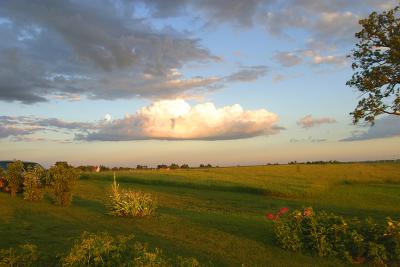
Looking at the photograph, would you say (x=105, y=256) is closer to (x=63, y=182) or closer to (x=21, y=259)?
(x=21, y=259)

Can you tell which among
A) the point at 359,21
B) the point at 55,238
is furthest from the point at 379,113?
the point at 55,238

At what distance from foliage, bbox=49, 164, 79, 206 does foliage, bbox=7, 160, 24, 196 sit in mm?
4708

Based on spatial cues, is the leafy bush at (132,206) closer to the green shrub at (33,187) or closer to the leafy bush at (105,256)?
the green shrub at (33,187)

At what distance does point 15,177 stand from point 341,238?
73.8 ft

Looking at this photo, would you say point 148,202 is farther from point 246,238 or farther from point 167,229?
point 246,238

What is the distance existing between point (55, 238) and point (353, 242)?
882 centimetres

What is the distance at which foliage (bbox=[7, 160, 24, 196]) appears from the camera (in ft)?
90.7

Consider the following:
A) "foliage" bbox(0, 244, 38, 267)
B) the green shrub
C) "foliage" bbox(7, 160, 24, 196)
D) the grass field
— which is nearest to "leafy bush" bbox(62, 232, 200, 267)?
"foliage" bbox(0, 244, 38, 267)

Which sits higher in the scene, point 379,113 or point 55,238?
point 379,113

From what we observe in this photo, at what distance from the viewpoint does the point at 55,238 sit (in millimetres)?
13602

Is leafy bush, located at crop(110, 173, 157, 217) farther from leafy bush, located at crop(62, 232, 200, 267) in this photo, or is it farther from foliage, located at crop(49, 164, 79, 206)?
leafy bush, located at crop(62, 232, 200, 267)

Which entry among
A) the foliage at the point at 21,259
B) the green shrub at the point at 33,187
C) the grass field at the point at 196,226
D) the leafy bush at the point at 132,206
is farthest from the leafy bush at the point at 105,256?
the green shrub at the point at 33,187

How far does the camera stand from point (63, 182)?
76.2 ft

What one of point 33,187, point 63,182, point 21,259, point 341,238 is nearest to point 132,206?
point 63,182
